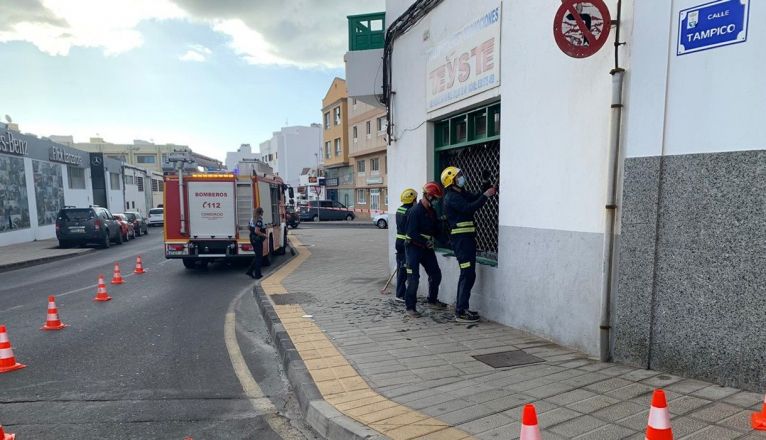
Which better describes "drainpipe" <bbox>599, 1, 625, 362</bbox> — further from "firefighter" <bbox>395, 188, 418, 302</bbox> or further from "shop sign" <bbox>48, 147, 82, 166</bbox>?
"shop sign" <bbox>48, 147, 82, 166</bbox>

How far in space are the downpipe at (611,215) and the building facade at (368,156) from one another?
106 ft

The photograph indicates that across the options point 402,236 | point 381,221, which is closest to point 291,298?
point 402,236

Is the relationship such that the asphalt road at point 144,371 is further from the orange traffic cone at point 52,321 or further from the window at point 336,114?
the window at point 336,114

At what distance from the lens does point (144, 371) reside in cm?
486

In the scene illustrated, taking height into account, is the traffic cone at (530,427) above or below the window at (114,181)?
below

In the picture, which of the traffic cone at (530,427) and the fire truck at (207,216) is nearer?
the traffic cone at (530,427)

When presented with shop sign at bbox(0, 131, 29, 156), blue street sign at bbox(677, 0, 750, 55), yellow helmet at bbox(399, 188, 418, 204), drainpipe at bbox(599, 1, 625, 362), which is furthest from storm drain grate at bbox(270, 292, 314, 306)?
shop sign at bbox(0, 131, 29, 156)

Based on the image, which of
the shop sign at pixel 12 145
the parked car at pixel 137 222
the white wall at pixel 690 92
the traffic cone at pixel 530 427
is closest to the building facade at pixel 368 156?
the parked car at pixel 137 222

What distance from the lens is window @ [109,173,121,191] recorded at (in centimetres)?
3434

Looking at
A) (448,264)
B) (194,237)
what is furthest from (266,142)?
(448,264)

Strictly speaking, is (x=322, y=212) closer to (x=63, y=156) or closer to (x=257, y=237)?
(x=63, y=156)

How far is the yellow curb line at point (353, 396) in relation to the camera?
311 cm

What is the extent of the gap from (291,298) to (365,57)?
17.4 feet

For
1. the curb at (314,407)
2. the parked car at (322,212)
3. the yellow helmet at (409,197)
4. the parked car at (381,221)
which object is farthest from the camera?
the parked car at (322,212)
